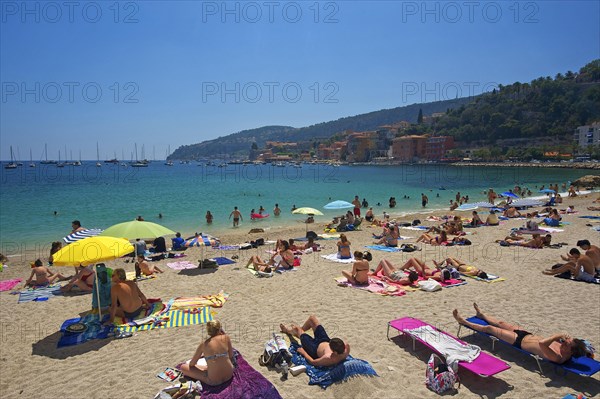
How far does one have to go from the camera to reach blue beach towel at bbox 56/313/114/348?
18.4ft

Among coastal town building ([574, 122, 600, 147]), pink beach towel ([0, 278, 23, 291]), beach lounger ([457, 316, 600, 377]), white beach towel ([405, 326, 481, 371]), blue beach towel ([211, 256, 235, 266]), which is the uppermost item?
coastal town building ([574, 122, 600, 147])

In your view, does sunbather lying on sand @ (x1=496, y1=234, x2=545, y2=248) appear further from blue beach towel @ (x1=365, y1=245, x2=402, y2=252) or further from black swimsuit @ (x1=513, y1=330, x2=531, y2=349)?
black swimsuit @ (x1=513, y1=330, x2=531, y2=349)

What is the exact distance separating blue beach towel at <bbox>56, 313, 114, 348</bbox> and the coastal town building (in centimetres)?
A: 11554

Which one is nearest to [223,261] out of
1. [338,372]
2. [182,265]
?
[182,265]

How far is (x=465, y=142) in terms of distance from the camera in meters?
121

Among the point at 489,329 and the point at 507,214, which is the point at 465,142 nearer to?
the point at 507,214

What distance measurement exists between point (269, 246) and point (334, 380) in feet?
30.5

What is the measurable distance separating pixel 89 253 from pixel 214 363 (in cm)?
306

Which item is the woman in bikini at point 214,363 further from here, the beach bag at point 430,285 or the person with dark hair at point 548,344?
the beach bag at point 430,285

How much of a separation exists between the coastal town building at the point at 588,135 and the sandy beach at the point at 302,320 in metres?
108

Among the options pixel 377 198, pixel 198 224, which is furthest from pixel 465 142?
pixel 198 224

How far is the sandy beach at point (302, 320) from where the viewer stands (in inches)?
172

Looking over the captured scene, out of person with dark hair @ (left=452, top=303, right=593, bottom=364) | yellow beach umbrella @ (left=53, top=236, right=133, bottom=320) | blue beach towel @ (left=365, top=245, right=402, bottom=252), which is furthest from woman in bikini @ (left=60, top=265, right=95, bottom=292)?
blue beach towel @ (left=365, top=245, right=402, bottom=252)

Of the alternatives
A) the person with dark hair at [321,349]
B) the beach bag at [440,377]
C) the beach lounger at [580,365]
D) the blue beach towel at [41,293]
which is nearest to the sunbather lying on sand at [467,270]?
the beach lounger at [580,365]
